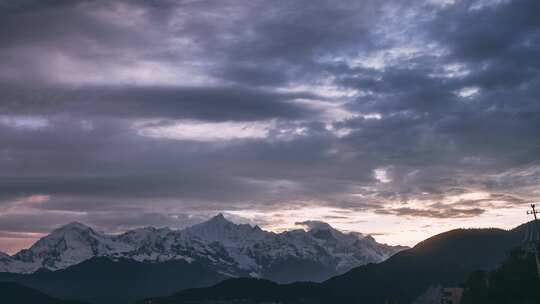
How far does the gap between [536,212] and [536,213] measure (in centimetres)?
73

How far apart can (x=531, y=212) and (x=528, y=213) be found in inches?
34.7

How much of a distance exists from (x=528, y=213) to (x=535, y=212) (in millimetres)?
1635

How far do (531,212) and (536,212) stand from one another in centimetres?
118

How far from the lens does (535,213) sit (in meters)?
182

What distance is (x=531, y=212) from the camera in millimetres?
182375

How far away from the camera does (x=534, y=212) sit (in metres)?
181

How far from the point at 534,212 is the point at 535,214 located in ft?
6.30

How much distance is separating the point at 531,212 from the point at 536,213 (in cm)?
151

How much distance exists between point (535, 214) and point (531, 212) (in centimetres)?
145

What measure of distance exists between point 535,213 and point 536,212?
34 centimetres

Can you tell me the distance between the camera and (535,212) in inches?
7156

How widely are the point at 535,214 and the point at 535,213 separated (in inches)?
33.6

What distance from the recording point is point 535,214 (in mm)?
183000
